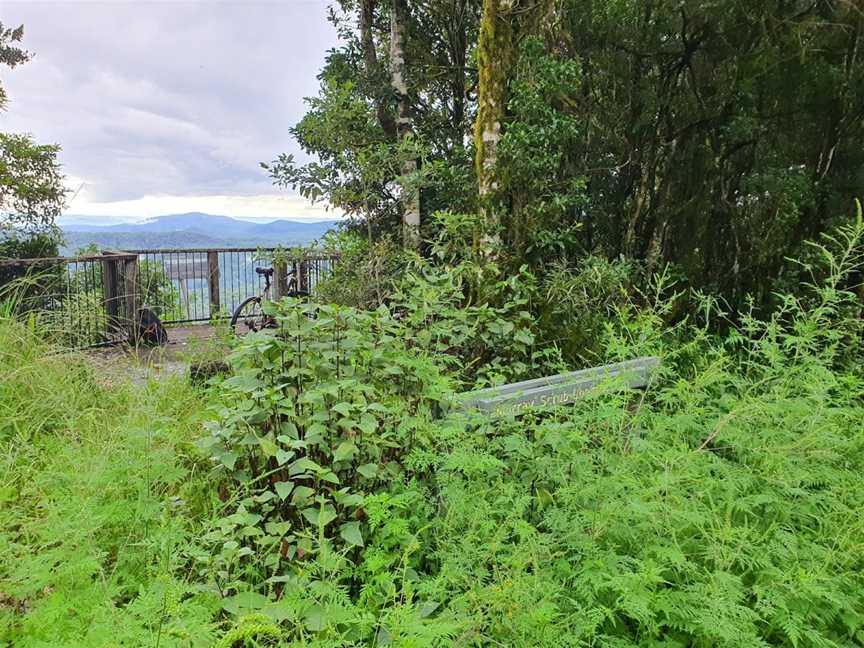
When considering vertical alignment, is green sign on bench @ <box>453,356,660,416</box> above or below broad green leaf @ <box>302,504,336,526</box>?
above

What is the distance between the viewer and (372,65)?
6984 millimetres

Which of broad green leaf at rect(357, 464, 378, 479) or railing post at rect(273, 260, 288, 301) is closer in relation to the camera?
→ broad green leaf at rect(357, 464, 378, 479)

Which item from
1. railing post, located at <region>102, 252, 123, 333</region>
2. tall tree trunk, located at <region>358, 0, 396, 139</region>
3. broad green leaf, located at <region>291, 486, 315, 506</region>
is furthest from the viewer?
railing post, located at <region>102, 252, 123, 333</region>

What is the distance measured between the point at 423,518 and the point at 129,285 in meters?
7.09

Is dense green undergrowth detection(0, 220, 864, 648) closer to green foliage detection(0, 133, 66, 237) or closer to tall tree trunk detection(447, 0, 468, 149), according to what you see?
tall tree trunk detection(447, 0, 468, 149)

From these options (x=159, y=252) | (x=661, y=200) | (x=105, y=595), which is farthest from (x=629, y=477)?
(x=159, y=252)

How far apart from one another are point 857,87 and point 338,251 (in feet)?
18.3

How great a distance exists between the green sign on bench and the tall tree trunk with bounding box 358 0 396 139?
16.4 feet

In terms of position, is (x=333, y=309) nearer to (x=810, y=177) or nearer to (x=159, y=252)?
(x=810, y=177)

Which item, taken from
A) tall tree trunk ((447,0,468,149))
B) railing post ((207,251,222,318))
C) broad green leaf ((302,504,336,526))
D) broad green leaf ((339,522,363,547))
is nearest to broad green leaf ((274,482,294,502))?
broad green leaf ((302,504,336,526))

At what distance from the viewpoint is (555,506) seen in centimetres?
198

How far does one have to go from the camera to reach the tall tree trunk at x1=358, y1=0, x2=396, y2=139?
6.84 m

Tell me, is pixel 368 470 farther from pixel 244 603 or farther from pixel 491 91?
pixel 491 91

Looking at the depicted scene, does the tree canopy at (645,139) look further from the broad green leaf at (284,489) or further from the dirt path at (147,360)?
the broad green leaf at (284,489)
